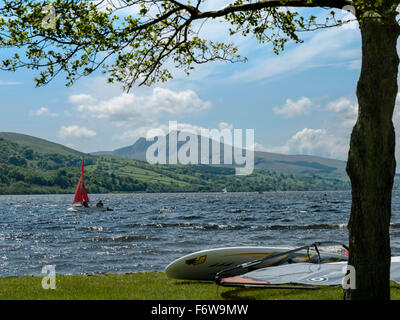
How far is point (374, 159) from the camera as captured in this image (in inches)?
345

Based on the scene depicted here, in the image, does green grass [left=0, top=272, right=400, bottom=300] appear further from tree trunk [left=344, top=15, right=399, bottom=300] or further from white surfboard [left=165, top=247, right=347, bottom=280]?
tree trunk [left=344, top=15, right=399, bottom=300]

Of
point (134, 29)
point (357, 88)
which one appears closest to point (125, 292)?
point (134, 29)

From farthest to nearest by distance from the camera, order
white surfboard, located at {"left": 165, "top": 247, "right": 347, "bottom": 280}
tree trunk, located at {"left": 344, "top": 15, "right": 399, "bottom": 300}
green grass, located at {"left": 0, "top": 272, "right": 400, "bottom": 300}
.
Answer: white surfboard, located at {"left": 165, "top": 247, "right": 347, "bottom": 280}
green grass, located at {"left": 0, "top": 272, "right": 400, "bottom": 300}
tree trunk, located at {"left": 344, "top": 15, "right": 399, "bottom": 300}

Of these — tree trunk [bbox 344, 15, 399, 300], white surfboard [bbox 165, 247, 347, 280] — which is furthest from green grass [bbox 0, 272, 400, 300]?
tree trunk [bbox 344, 15, 399, 300]

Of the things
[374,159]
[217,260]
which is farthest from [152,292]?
[374,159]

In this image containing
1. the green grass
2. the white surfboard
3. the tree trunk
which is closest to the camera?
the tree trunk

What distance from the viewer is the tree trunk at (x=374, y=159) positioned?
8.77 meters

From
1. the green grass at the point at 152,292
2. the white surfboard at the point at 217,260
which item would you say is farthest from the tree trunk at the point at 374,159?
the white surfboard at the point at 217,260

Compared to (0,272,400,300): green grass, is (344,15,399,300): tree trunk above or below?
above

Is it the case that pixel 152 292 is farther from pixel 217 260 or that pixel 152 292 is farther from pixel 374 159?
pixel 374 159

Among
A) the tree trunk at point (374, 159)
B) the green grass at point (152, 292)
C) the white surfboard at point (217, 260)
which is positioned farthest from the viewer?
the white surfboard at point (217, 260)

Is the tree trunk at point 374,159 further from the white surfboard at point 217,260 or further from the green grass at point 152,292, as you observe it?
the white surfboard at point 217,260

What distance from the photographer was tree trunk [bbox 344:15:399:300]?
877cm
